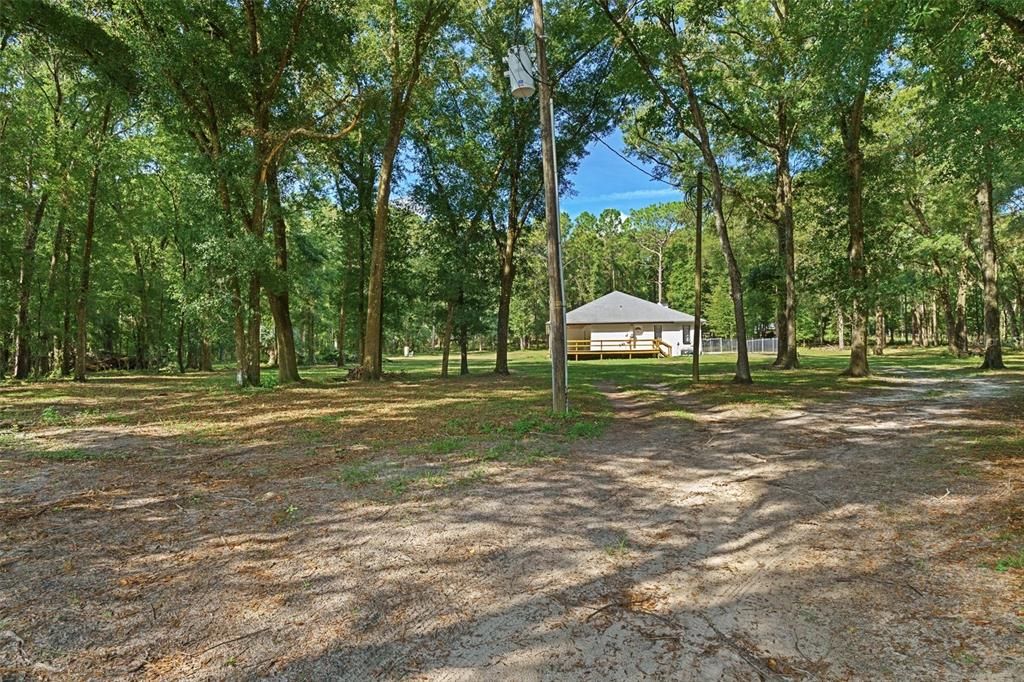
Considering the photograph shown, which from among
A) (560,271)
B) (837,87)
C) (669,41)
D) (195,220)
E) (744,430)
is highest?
(669,41)

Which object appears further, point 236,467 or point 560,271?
point 560,271

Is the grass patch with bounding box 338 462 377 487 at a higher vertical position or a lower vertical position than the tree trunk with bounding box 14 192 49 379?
lower

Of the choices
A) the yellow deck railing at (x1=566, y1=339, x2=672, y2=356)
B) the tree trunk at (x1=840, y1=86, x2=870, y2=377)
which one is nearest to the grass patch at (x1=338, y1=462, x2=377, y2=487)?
the tree trunk at (x1=840, y1=86, x2=870, y2=377)

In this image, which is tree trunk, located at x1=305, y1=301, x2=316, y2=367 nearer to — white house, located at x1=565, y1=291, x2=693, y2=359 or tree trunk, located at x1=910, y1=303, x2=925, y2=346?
white house, located at x1=565, y1=291, x2=693, y2=359

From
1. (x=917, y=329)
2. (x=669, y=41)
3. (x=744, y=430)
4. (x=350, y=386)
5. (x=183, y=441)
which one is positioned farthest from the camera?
(x=917, y=329)

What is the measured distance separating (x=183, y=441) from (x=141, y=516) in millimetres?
3755

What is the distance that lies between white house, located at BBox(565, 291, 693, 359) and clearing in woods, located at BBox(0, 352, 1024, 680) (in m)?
31.5

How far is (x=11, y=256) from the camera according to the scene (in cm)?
2062

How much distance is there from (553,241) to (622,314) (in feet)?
104

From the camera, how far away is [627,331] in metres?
Result: 40.2

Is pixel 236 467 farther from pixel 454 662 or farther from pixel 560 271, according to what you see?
pixel 560 271

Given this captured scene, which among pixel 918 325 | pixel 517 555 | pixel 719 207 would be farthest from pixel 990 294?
pixel 918 325

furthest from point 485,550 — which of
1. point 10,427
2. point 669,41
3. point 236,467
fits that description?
point 669,41

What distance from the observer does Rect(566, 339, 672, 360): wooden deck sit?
129ft
